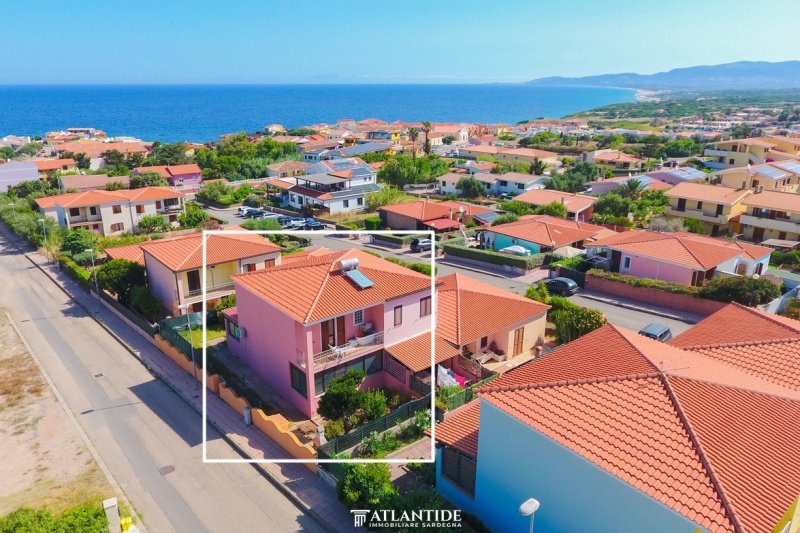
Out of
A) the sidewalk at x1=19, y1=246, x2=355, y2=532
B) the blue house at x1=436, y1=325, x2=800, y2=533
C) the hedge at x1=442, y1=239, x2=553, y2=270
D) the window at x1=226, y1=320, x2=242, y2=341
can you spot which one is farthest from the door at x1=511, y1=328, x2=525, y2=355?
the hedge at x1=442, y1=239, x2=553, y2=270

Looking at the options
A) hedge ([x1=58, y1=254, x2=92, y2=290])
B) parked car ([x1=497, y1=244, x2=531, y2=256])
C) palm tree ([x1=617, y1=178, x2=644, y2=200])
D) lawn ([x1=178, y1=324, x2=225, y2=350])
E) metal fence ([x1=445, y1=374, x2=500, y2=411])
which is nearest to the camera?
metal fence ([x1=445, y1=374, x2=500, y2=411])

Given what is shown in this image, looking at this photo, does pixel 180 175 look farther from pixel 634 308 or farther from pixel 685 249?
pixel 685 249

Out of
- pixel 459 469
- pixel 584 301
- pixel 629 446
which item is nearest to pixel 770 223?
pixel 584 301

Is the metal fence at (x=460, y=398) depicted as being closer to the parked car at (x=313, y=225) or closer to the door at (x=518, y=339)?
the door at (x=518, y=339)

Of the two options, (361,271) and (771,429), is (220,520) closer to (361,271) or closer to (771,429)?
(361,271)

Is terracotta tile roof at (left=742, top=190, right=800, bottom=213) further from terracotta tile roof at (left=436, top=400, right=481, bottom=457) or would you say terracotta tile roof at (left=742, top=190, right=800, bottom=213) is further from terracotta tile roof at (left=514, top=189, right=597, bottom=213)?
terracotta tile roof at (left=436, top=400, right=481, bottom=457)

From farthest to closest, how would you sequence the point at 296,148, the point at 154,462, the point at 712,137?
the point at 712,137
the point at 296,148
the point at 154,462

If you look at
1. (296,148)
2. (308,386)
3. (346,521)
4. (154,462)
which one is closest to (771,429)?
(346,521)
